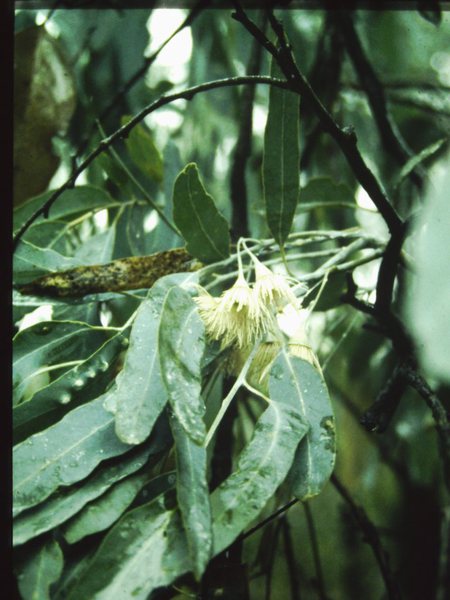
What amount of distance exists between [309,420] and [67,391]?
0.22 meters

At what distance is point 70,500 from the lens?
1.66ft

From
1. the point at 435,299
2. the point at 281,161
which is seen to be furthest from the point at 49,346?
the point at 435,299

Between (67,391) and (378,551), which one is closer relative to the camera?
(67,391)

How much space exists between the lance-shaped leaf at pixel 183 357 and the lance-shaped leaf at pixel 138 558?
0.08 m

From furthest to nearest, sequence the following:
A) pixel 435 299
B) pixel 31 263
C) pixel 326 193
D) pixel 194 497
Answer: pixel 326 193 → pixel 31 263 → pixel 194 497 → pixel 435 299

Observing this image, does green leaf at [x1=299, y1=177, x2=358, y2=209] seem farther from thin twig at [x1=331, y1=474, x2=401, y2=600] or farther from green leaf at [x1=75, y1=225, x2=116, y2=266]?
thin twig at [x1=331, y1=474, x2=401, y2=600]

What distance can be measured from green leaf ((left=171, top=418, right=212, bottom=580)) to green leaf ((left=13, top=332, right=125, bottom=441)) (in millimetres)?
127

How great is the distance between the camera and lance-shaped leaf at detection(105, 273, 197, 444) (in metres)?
0.49

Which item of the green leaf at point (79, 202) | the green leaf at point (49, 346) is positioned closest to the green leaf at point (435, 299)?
the green leaf at point (49, 346)

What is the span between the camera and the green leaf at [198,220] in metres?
0.64

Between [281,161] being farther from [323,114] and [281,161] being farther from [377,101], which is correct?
[377,101]

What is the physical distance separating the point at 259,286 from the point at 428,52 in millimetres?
1278

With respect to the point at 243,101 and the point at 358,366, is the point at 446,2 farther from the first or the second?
the point at 358,366

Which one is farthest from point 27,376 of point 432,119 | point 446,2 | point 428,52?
point 428,52
